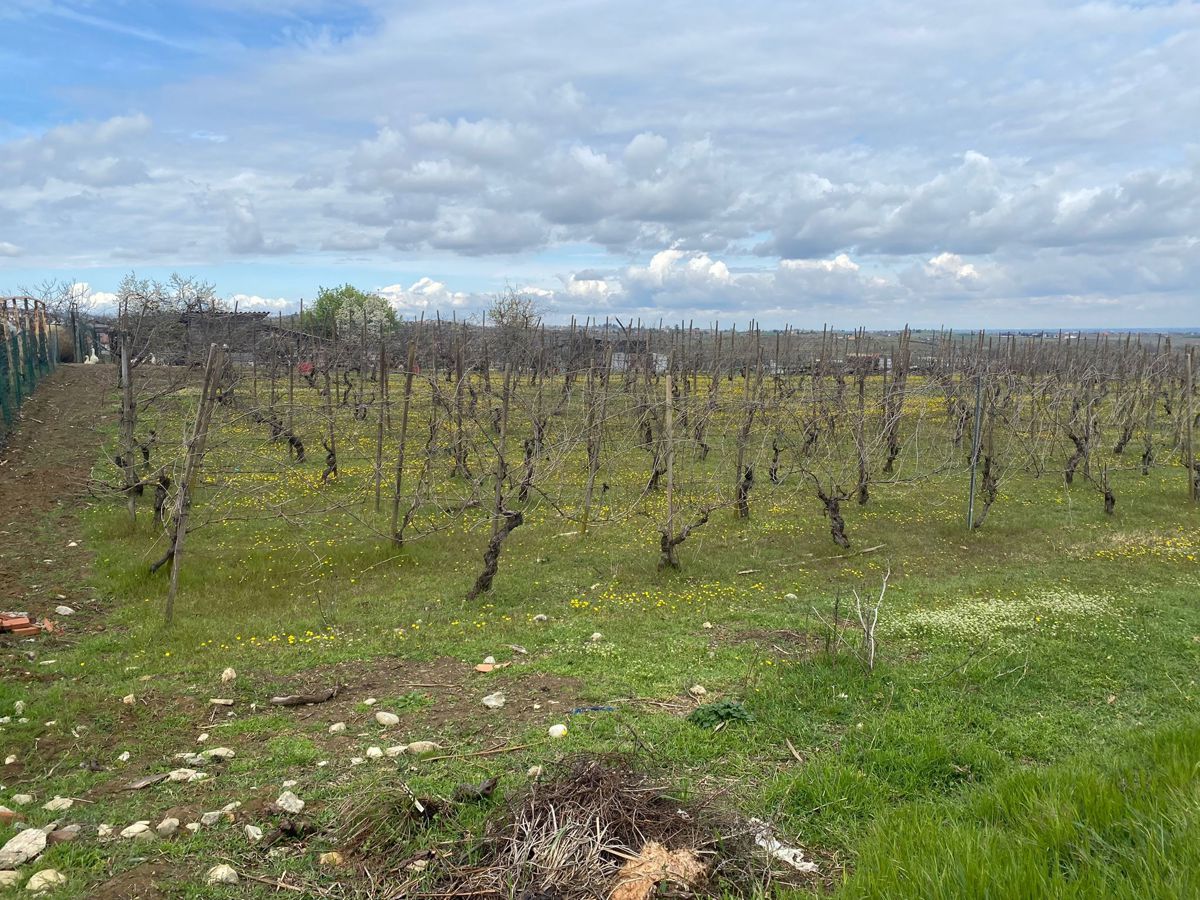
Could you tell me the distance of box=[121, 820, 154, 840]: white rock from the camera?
3930 millimetres

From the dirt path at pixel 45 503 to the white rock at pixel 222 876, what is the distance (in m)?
6.02

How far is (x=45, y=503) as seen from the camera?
41.2ft

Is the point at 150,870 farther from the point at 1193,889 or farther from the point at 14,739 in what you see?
the point at 1193,889

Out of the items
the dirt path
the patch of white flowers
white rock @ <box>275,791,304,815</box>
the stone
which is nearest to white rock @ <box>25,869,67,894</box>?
the stone

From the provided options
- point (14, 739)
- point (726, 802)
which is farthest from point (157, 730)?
point (726, 802)

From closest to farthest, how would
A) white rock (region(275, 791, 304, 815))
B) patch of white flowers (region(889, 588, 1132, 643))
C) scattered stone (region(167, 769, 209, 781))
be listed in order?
white rock (region(275, 791, 304, 815))
scattered stone (region(167, 769, 209, 781))
patch of white flowers (region(889, 588, 1132, 643))

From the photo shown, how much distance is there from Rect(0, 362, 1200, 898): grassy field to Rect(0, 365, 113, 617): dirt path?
0.90 ft

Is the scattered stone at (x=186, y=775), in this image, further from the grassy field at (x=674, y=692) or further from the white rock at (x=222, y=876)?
the white rock at (x=222, y=876)

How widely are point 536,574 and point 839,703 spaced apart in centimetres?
537

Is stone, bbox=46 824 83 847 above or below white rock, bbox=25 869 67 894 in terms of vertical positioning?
below

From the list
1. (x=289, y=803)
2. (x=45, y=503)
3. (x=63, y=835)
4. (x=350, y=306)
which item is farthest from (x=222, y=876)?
(x=350, y=306)

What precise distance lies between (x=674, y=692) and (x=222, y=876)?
11.0 ft

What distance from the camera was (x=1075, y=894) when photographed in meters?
2.70

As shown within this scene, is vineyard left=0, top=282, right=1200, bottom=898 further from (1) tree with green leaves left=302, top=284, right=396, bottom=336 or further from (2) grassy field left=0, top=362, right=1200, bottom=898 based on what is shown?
(1) tree with green leaves left=302, top=284, right=396, bottom=336
